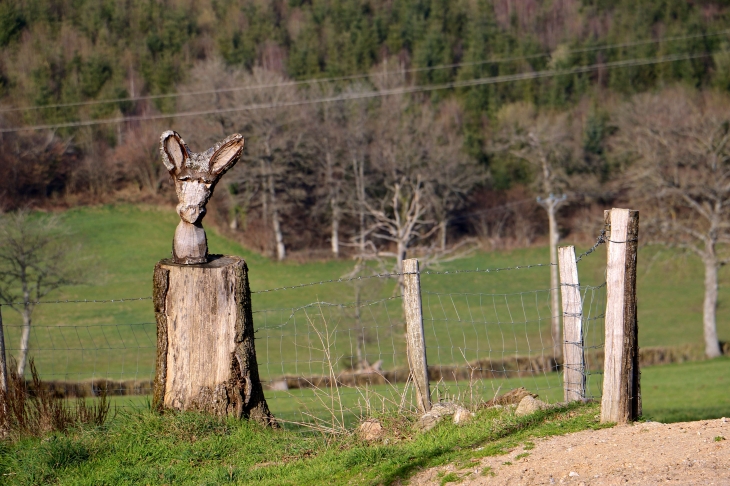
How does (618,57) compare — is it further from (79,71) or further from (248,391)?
(248,391)

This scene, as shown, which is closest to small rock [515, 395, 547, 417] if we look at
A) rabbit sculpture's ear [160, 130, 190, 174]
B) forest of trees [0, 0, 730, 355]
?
rabbit sculpture's ear [160, 130, 190, 174]

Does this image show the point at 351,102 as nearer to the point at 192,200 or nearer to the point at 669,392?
the point at 669,392

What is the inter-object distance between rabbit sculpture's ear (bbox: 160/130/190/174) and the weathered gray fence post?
328cm

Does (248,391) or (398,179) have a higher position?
(398,179)

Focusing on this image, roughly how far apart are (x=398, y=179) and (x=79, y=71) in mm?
29450

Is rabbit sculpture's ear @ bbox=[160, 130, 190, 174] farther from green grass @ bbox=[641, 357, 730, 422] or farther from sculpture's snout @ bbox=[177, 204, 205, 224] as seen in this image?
green grass @ bbox=[641, 357, 730, 422]

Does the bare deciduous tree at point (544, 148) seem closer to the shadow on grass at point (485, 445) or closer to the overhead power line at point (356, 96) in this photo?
the overhead power line at point (356, 96)

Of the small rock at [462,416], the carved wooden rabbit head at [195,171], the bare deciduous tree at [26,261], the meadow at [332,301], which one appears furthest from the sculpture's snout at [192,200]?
the bare deciduous tree at [26,261]

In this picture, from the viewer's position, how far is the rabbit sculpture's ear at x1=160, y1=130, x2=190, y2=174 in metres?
7.26

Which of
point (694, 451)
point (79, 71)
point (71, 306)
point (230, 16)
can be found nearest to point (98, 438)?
point (694, 451)

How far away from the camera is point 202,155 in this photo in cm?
746

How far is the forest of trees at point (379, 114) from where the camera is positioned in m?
52.2

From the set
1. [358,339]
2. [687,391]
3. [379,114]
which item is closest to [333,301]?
[358,339]

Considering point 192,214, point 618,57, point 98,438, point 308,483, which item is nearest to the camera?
point 308,483
